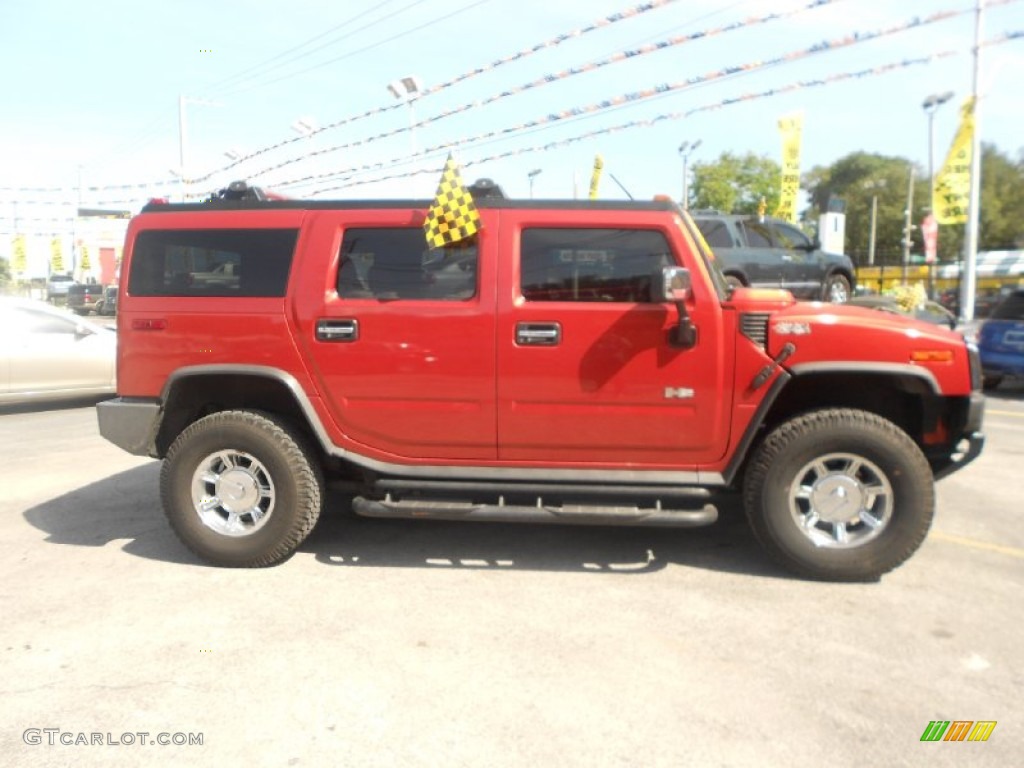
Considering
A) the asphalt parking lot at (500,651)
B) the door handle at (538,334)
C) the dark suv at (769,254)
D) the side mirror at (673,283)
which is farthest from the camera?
the dark suv at (769,254)

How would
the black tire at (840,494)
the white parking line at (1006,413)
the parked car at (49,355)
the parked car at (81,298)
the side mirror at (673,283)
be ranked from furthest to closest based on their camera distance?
the parked car at (81,298) → the parked car at (49,355) → the white parking line at (1006,413) → the black tire at (840,494) → the side mirror at (673,283)

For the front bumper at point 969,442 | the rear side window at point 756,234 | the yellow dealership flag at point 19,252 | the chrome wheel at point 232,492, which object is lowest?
the chrome wheel at point 232,492

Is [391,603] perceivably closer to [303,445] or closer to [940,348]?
[303,445]

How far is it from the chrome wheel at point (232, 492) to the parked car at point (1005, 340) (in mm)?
9888

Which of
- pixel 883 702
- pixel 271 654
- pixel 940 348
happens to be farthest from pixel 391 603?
pixel 940 348

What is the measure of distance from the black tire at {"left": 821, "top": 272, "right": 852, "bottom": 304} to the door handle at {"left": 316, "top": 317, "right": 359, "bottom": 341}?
11.9 meters

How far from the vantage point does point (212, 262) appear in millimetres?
4207

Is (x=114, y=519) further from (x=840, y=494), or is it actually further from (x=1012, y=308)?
(x=1012, y=308)

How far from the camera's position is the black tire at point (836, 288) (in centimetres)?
1398

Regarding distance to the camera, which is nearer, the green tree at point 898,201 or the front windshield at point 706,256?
the front windshield at point 706,256

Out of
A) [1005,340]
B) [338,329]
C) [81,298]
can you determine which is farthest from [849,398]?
[81,298]

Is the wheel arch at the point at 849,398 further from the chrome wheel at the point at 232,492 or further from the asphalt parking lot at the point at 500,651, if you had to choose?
the chrome wheel at the point at 232,492

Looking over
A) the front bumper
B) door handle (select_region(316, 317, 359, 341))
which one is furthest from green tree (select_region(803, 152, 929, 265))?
door handle (select_region(316, 317, 359, 341))

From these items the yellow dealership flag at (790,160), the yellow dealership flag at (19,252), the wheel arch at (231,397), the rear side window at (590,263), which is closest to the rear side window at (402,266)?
the rear side window at (590,263)
